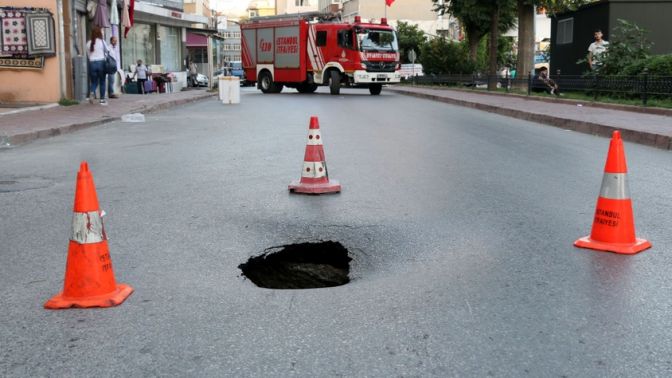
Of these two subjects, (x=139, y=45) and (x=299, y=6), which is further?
(x=299, y=6)

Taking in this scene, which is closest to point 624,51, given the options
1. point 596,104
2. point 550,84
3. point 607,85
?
point 607,85

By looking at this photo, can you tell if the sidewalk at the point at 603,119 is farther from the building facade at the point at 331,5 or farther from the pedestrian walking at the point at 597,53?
the building facade at the point at 331,5

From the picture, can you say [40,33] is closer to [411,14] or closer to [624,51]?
[624,51]

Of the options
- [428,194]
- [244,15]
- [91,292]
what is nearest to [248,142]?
[428,194]

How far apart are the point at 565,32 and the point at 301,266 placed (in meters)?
26.7

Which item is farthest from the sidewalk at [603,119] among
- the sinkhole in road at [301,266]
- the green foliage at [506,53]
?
the green foliage at [506,53]

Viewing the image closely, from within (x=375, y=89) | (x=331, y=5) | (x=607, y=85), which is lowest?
(x=375, y=89)

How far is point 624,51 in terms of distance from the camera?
2031 centimetres

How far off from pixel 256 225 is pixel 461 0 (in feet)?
94.9

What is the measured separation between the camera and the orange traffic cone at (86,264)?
12.0 feet

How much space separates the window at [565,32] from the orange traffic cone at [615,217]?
970 inches

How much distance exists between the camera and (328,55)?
3080 centimetres

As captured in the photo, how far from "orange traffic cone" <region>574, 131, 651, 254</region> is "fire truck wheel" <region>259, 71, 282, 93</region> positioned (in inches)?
1182

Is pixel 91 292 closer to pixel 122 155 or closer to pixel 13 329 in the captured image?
pixel 13 329
